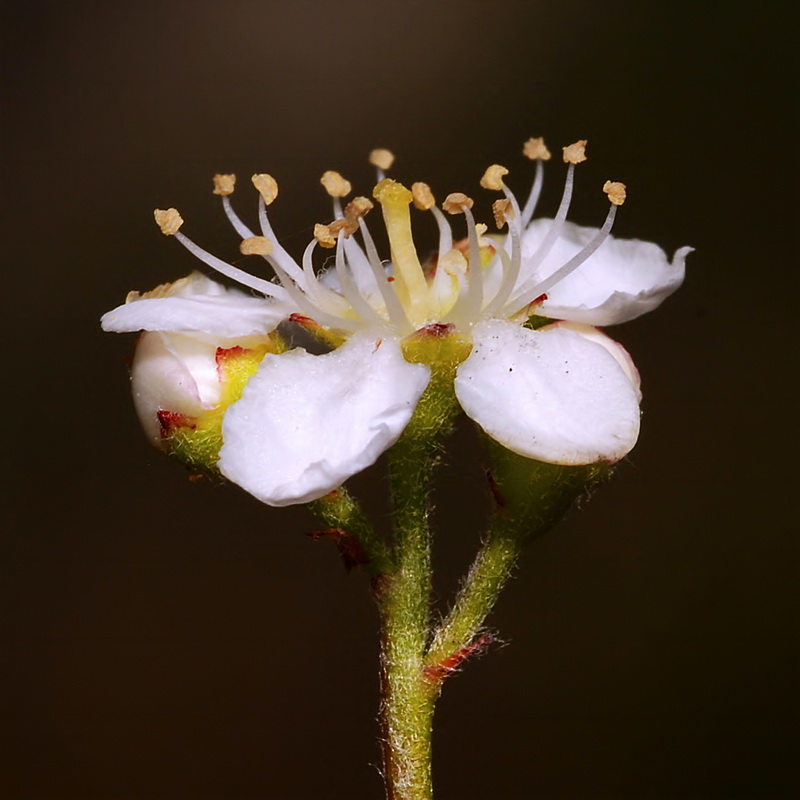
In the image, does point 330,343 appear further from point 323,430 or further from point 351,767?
point 351,767

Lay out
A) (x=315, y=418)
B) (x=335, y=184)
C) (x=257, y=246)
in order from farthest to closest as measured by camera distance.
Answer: (x=335, y=184), (x=257, y=246), (x=315, y=418)

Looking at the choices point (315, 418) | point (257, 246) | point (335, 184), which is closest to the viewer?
point (315, 418)

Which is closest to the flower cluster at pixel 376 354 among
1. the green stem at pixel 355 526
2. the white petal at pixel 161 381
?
the white petal at pixel 161 381

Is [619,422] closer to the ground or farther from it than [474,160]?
farther from it

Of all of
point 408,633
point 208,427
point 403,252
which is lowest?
point 408,633

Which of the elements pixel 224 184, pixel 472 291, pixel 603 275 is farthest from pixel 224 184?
pixel 603 275

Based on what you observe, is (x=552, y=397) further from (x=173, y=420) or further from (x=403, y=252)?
(x=173, y=420)

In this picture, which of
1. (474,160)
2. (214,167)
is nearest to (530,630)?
(474,160)

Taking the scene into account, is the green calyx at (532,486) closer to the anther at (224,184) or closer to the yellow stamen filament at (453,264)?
the yellow stamen filament at (453,264)
